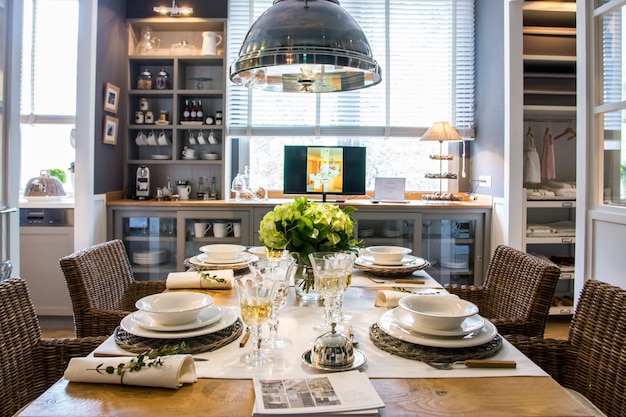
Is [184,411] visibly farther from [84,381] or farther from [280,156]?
[280,156]

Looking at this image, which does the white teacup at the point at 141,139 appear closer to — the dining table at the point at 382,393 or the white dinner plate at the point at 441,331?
the dining table at the point at 382,393

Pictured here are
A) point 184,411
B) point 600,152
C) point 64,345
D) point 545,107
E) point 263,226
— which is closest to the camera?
point 184,411

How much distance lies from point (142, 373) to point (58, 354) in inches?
21.9

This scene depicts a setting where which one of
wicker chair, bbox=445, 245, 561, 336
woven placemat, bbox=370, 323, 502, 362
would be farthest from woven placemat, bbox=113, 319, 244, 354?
wicker chair, bbox=445, 245, 561, 336

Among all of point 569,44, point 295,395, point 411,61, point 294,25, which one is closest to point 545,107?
point 569,44

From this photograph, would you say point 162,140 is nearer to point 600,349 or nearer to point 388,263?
point 388,263

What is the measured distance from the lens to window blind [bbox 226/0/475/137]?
4.21 metres

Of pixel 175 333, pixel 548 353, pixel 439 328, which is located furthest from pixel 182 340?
pixel 548 353

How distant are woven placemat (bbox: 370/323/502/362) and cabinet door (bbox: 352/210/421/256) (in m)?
2.51

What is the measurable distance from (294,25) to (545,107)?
2.81 metres

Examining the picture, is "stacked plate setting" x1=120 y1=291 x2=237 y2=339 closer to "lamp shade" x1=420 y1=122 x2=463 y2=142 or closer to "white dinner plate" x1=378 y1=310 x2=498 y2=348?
"white dinner plate" x1=378 y1=310 x2=498 y2=348

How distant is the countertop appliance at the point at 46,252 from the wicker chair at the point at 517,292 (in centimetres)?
283

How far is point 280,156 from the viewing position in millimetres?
4387

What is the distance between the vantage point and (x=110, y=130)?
3717 millimetres
